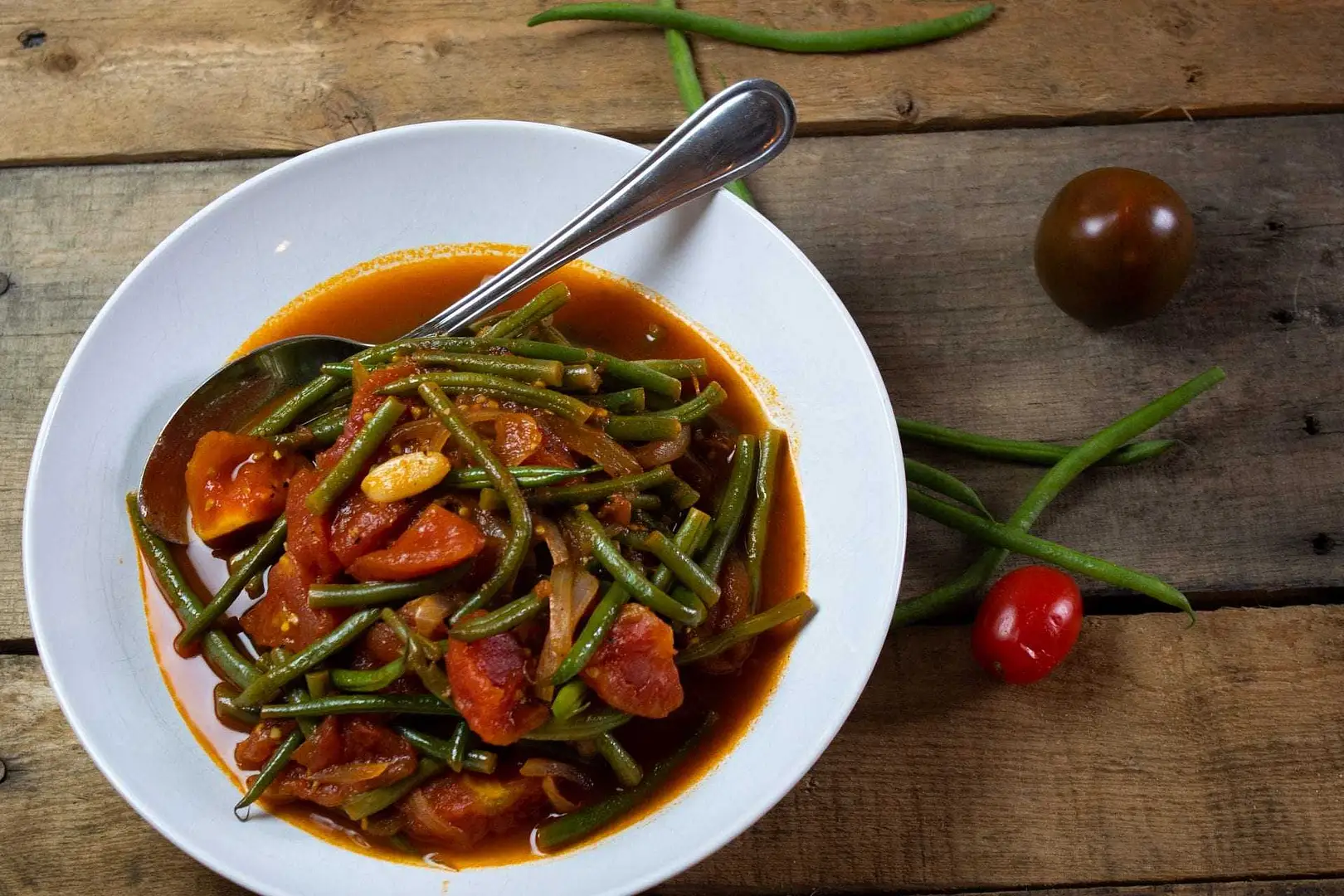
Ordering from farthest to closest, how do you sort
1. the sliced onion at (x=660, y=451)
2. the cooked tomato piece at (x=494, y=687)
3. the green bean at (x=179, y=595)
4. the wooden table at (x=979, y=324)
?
the wooden table at (x=979, y=324), the sliced onion at (x=660, y=451), the green bean at (x=179, y=595), the cooked tomato piece at (x=494, y=687)

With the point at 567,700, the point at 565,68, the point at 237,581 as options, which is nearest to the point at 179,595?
the point at 237,581

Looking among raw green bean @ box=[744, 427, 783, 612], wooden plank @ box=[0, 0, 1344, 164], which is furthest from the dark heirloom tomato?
raw green bean @ box=[744, 427, 783, 612]

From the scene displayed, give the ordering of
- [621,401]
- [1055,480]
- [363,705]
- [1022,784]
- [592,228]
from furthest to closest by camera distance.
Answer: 1. [1055,480]
2. [1022,784]
3. [592,228]
4. [621,401]
5. [363,705]

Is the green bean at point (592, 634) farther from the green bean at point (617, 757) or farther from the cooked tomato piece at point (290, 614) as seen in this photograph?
the cooked tomato piece at point (290, 614)

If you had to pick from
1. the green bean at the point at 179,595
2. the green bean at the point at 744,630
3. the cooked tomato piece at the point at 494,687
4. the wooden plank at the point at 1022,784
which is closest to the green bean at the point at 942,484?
the wooden plank at the point at 1022,784

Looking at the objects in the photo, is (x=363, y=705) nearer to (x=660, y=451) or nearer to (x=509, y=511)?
(x=509, y=511)

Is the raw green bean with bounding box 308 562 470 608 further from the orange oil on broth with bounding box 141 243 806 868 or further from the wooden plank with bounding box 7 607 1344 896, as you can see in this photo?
the wooden plank with bounding box 7 607 1344 896

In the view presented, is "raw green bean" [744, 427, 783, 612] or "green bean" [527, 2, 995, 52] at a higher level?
"green bean" [527, 2, 995, 52]
